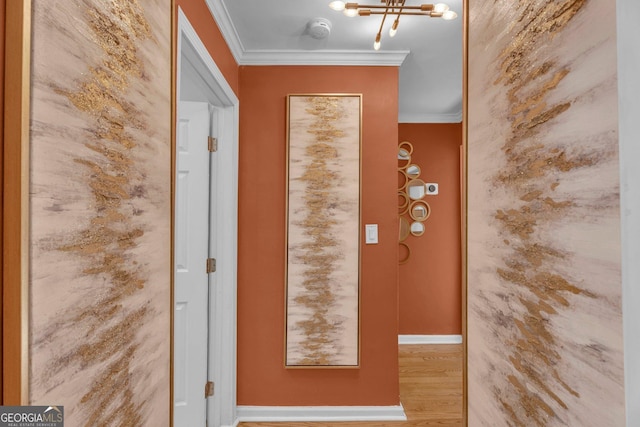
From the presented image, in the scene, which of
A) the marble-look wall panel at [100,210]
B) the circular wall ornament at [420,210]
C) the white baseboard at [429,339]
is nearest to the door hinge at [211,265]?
the marble-look wall panel at [100,210]

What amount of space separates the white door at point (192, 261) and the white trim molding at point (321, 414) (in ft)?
1.22

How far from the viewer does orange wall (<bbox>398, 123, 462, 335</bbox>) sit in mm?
4148

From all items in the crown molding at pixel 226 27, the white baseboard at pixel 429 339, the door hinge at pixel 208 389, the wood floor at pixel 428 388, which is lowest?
the wood floor at pixel 428 388

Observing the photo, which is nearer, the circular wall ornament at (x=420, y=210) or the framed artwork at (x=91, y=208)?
the framed artwork at (x=91, y=208)

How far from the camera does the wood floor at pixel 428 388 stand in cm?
250

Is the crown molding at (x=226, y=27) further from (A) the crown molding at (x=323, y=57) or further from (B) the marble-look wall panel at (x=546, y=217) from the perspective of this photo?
(B) the marble-look wall panel at (x=546, y=217)

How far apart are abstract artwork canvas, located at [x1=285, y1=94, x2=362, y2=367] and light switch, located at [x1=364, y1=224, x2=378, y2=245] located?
7 cm

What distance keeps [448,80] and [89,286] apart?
10.3ft

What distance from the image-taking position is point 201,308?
2322 mm

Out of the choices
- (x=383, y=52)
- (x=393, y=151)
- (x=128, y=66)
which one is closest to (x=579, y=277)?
(x=128, y=66)

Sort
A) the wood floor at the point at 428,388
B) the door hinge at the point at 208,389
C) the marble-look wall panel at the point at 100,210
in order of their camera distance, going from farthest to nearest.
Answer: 1. the wood floor at the point at 428,388
2. the door hinge at the point at 208,389
3. the marble-look wall panel at the point at 100,210

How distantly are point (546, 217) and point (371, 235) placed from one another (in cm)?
185

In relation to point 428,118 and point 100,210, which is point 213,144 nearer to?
point 100,210

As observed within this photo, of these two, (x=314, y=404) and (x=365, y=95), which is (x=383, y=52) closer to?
(x=365, y=95)
